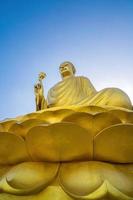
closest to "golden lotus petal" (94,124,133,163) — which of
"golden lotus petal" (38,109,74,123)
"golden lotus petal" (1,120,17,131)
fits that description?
"golden lotus petal" (38,109,74,123)

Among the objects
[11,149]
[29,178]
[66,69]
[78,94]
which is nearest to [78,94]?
[78,94]

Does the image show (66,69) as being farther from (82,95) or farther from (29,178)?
(29,178)

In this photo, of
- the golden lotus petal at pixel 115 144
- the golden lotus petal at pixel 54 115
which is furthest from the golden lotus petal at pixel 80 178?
the golden lotus petal at pixel 54 115

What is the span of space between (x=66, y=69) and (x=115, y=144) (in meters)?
3.28

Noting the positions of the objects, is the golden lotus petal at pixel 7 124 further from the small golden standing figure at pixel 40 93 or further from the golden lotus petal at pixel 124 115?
the small golden standing figure at pixel 40 93

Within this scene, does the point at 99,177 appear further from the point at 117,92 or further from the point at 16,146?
the point at 117,92

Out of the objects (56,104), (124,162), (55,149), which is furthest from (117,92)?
(55,149)

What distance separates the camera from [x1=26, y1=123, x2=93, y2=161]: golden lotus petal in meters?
2.30

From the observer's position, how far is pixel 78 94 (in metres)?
4.68

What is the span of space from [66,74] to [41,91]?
1466 millimetres

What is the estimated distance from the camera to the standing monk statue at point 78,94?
3.57 meters

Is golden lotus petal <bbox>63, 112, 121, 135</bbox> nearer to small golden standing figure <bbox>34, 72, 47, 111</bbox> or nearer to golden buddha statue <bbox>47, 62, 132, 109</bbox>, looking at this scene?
golden buddha statue <bbox>47, 62, 132, 109</bbox>

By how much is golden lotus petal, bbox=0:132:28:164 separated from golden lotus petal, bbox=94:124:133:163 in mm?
620

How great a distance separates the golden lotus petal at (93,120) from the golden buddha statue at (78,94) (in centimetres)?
113
